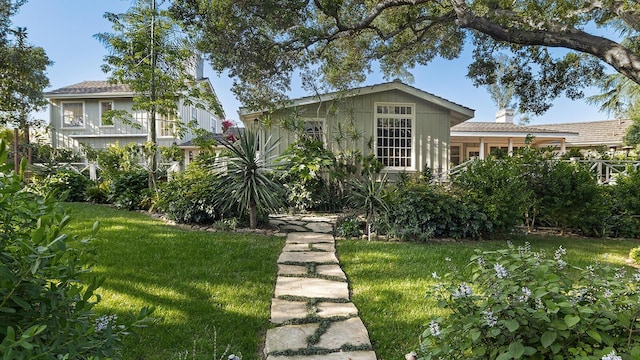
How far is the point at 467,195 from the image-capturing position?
6062mm

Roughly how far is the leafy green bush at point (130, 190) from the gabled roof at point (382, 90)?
3164mm

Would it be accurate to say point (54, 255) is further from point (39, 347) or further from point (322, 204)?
point (322, 204)

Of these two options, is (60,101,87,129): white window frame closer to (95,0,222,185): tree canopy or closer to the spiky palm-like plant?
(95,0,222,185): tree canopy

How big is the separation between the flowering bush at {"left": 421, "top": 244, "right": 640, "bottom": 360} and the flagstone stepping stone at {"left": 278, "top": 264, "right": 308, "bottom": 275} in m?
2.45

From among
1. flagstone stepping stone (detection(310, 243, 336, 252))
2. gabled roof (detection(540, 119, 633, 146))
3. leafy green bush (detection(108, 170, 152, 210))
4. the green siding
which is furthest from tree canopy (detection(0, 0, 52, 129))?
gabled roof (detection(540, 119, 633, 146))

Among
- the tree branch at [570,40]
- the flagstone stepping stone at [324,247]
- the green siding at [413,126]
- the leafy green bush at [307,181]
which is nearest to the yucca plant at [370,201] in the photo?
the flagstone stepping stone at [324,247]

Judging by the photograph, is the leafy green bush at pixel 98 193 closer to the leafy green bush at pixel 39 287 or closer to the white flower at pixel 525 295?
the leafy green bush at pixel 39 287

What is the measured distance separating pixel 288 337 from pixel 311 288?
1012mm

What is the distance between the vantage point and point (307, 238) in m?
5.63

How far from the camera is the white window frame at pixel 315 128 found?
10.1 metres

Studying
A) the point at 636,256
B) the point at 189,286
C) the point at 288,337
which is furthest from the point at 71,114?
the point at 636,256

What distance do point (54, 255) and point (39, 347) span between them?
0.25m

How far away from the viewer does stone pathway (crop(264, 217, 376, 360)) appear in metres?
2.44

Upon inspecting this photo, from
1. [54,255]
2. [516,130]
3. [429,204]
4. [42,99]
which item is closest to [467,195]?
[429,204]
